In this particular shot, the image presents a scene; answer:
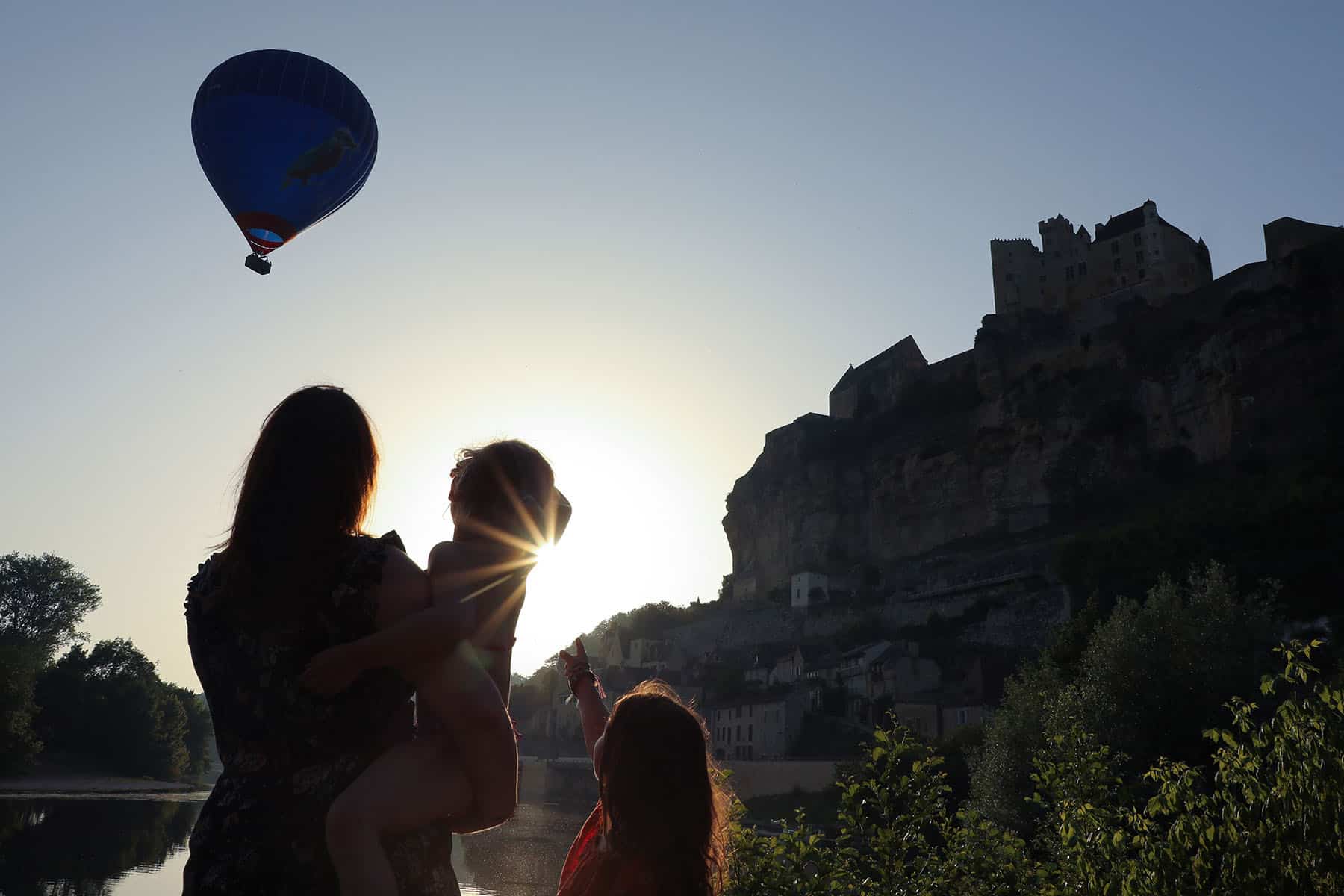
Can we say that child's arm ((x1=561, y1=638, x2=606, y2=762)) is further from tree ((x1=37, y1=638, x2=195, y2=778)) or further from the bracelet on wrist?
tree ((x1=37, y1=638, x2=195, y2=778))

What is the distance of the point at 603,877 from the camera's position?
2145mm

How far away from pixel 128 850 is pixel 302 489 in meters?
23.8

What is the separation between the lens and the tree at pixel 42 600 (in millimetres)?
Result: 59312

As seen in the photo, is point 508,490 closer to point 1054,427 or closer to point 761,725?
point 761,725

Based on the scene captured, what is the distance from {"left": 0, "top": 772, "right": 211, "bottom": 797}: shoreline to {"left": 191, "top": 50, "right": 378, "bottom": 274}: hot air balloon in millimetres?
29924

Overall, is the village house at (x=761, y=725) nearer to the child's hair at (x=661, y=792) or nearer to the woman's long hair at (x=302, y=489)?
the child's hair at (x=661, y=792)

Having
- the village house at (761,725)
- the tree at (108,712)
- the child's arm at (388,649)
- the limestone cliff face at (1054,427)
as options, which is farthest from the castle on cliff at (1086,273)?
the child's arm at (388,649)

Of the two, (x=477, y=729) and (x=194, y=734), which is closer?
(x=477, y=729)

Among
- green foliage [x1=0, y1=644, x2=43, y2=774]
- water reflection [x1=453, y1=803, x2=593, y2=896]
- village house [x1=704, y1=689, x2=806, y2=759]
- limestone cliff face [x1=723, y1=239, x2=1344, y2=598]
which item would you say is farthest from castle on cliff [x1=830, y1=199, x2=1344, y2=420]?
green foliage [x1=0, y1=644, x2=43, y2=774]

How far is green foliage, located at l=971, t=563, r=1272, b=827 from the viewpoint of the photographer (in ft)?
57.4

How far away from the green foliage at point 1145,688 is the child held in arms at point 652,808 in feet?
51.9

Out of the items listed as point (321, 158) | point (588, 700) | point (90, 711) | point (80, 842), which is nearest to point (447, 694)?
point (588, 700)

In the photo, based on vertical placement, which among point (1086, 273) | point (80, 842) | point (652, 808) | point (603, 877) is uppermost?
point (1086, 273)

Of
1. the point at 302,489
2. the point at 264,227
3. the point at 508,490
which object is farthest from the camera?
the point at 264,227
